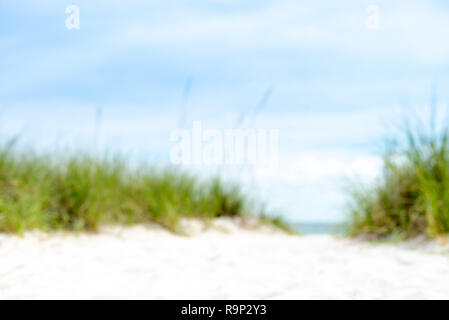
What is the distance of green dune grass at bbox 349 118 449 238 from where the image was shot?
3.82 metres

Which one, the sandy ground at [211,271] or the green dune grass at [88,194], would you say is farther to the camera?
the green dune grass at [88,194]

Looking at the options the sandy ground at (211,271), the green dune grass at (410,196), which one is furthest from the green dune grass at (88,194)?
the green dune grass at (410,196)

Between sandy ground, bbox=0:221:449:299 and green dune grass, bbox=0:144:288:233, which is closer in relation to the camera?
sandy ground, bbox=0:221:449:299

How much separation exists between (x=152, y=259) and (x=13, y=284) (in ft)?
3.00

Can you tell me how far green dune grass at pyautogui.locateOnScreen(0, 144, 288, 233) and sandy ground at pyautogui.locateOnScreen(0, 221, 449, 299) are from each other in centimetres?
32

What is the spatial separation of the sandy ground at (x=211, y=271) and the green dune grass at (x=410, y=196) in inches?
8.9

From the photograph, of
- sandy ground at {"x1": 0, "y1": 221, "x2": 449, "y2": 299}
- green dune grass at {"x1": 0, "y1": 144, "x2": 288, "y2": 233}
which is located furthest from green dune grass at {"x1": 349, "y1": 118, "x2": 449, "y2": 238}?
green dune grass at {"x1": 0, "y1": 144, "x2": 288, "y2": 233}

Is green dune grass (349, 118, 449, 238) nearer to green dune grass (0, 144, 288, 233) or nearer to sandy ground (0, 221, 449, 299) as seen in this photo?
sandy ground (0, 221, 449, 299)

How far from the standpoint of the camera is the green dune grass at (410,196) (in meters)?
3.82

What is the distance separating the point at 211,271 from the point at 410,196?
2073 millimetres

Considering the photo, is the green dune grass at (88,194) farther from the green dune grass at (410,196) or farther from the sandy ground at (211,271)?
the green dune grass at (410,196)

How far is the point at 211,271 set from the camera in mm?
2779
